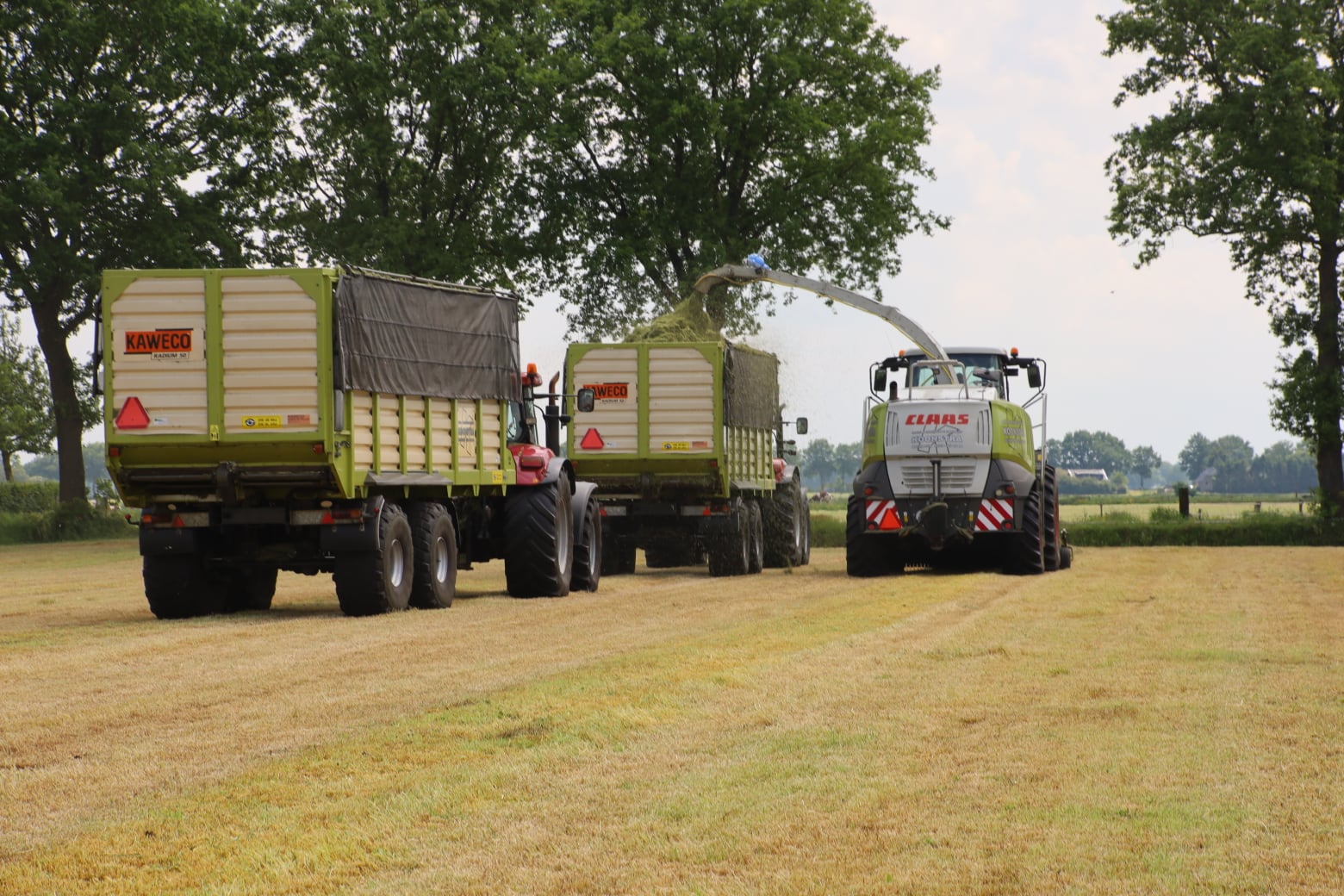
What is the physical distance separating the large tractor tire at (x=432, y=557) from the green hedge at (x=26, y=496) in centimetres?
3857

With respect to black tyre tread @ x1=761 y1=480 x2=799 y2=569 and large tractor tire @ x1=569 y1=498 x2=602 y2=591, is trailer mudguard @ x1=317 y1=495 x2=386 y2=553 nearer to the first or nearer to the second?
large tractor tire @ x1=569 y1=498 x2=602 y2=591

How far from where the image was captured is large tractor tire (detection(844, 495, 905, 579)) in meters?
24.0

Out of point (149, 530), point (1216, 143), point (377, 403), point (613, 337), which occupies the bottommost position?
point (149, 530)

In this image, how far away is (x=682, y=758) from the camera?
8.16m

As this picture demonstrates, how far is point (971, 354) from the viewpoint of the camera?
25234mm

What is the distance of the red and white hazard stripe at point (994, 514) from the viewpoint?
75.8 feet

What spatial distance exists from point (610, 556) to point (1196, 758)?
18.4m

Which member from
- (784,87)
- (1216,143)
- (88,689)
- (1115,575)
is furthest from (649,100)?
(88,689)

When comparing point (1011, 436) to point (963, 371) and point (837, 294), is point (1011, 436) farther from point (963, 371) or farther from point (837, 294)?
point (837, 294)

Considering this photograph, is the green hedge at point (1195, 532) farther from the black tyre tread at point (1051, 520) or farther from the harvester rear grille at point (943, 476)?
the harvester rear grille at point (943, 476)

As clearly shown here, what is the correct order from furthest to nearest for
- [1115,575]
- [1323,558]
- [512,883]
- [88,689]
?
[1323,558]
[1115,575]
[88,689]
[512,883]

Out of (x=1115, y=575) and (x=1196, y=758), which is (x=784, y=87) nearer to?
(x=1115, y=575)

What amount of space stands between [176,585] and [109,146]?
2649 centimetres

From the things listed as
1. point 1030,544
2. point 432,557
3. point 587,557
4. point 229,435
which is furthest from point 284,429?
point 1030,544
